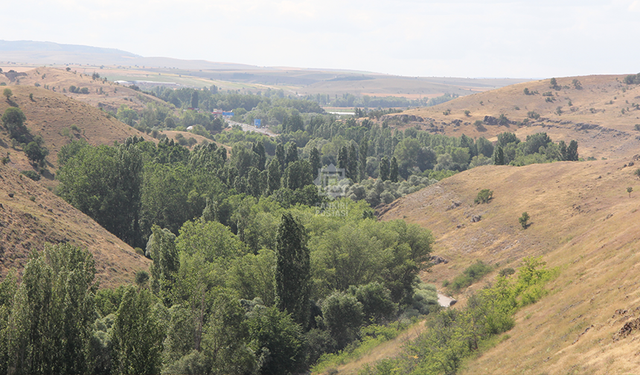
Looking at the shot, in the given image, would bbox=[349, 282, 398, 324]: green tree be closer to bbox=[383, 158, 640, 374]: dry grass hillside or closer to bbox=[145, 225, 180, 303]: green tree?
bbox=[383, 158, 640, 374]: dry grass hillside

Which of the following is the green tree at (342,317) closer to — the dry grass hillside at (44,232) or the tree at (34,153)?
the dry grass hillside at (44,232)

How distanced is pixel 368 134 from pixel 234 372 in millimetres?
144431

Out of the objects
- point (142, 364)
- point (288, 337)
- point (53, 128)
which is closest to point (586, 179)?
point (288, 337)

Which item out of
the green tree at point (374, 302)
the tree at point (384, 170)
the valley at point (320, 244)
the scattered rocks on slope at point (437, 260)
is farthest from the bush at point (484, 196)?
the green tree at point (374, 302)

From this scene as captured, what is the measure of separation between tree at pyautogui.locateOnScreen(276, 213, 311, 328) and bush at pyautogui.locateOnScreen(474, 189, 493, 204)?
4745 cm

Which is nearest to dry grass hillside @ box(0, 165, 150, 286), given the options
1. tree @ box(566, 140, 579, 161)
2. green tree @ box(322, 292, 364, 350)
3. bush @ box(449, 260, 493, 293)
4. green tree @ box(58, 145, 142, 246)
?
green tree @ box(58, 145, 142, 246)

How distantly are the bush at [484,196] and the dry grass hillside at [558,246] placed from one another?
1191mm

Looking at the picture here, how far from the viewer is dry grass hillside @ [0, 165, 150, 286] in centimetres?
4812

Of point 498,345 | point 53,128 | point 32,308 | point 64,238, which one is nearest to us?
point 32,308

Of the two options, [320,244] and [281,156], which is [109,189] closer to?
[281,156]

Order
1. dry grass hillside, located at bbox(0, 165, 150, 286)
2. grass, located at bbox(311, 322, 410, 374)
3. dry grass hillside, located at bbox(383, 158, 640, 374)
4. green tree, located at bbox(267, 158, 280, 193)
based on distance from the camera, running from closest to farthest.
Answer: dry grass hillside, located at bbox(383, 158, 640, 374) < grass, located at bbox(311, 322, 410, 374) < dry grass hillside, located at bbox(0, 165, 150, 286) < green tree, located at bbox(267, 158, 280, 193)

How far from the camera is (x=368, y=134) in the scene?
173 meters

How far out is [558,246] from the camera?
56.6 m

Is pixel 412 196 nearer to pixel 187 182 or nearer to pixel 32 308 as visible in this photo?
pixel 187 182
